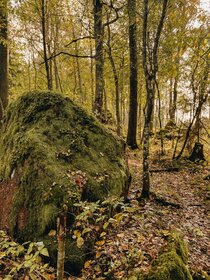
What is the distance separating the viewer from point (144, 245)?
381cm

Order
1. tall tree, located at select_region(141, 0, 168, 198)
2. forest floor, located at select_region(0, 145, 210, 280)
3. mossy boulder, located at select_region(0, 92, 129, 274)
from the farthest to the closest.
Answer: tall tree, located at select_region(141, 0, 168, 198) < mossy boulder, located at select_region(0, 92, 129, 274) < forest floor, located at select_region(0, 145, 210, 280)

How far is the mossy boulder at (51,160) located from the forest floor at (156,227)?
683 millimetres

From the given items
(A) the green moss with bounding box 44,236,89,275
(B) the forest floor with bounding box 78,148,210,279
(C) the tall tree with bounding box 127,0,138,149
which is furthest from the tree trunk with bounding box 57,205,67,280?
(C) the tall tree with bounding box 127,0,138,149

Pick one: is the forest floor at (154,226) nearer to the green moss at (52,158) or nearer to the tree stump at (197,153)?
the green moss at (52,158)

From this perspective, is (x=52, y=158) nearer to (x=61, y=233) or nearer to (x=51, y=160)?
(x=51, y=160)

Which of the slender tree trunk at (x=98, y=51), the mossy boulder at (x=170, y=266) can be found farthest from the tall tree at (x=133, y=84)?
the mossy boulder at (x=170, y=266)

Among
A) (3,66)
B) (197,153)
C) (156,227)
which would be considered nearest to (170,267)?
(156,227)

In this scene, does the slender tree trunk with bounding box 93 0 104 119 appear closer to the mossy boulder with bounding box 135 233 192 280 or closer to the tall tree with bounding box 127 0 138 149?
the tall tree with bounding box 127 0 138 149

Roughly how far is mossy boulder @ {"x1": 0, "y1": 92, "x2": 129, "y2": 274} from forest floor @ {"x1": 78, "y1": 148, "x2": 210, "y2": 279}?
0.68m

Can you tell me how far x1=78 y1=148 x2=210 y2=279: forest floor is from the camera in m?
3.08

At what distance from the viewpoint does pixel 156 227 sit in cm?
457

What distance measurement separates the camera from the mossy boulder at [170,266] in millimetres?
2477

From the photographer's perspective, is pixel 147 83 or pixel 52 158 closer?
pixel 52 158

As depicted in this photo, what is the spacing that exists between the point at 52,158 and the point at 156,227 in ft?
8.18
